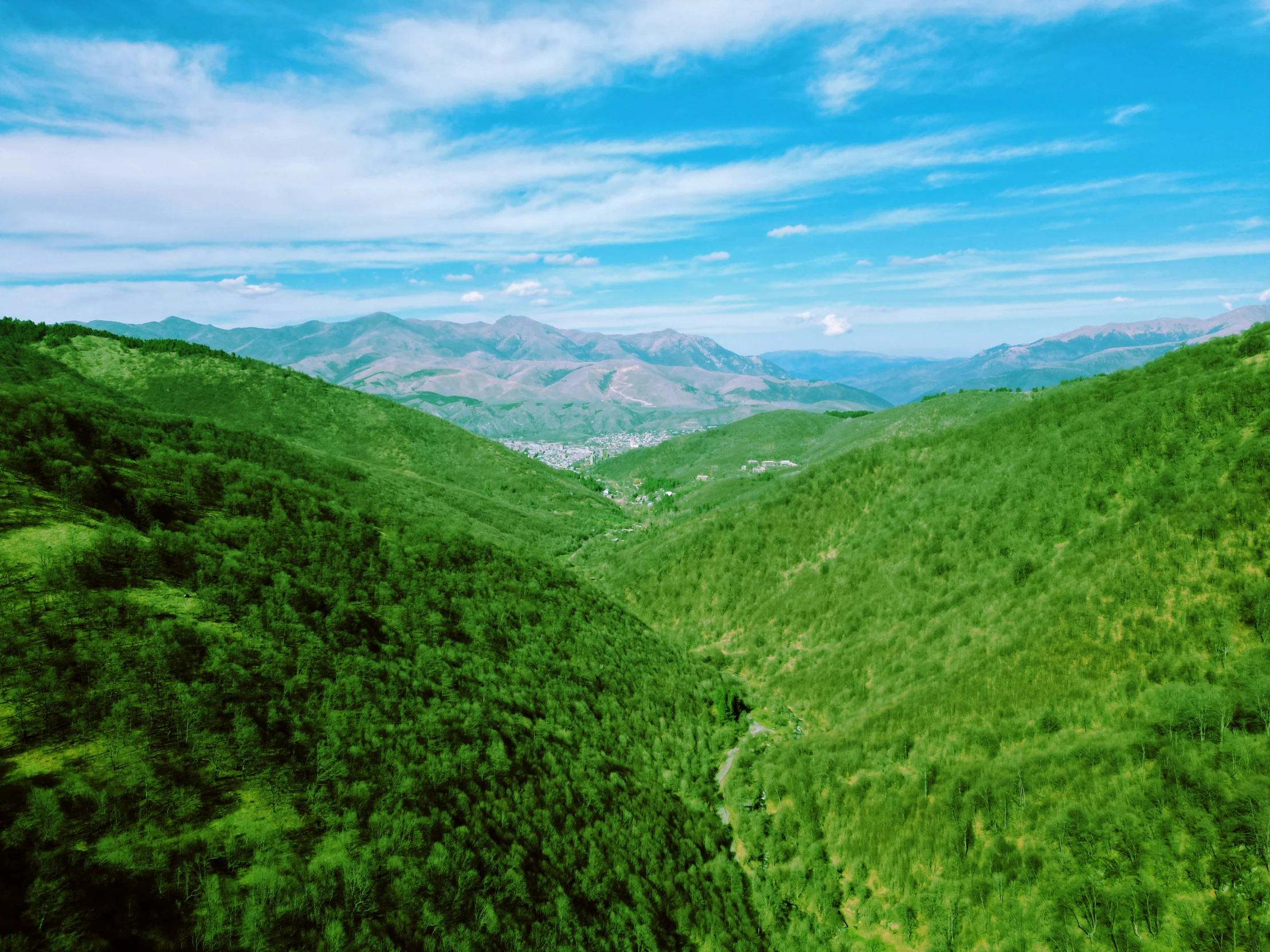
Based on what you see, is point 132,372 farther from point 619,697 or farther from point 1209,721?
point 1209,721

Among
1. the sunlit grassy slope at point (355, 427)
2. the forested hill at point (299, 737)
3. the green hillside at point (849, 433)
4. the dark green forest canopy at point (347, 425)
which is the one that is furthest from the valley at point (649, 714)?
the dark green forest canopy at point (347, 425)

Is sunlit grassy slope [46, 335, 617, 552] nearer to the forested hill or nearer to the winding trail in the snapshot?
the forested hill

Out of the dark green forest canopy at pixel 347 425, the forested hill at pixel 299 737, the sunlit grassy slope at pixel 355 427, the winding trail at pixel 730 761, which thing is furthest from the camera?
the sunlit grassy slope at pixel 355 427

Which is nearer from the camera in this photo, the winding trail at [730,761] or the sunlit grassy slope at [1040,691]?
the sunlit grassy slope at [1040,691]

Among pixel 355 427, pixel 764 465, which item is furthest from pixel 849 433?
pixel 355 427

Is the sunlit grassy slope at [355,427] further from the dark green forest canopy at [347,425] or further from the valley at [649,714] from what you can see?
the valley at [649,714]

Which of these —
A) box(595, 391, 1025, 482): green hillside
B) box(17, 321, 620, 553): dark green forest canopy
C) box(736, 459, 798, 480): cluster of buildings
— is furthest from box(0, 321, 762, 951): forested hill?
box(736, 459, 798, 480): cluster of buildings

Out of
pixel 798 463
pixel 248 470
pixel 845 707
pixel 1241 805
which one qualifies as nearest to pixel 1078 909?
pixel 1241 805
